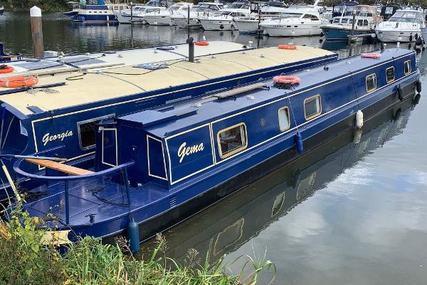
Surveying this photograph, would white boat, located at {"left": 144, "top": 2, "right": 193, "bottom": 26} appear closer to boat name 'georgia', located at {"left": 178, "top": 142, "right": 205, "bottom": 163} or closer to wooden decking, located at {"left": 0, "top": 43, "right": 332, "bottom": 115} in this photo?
wooden decking, located at {"left": 0, "top": 43, "right": 332, "bottom": 115}

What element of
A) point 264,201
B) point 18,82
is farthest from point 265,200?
point 18,82

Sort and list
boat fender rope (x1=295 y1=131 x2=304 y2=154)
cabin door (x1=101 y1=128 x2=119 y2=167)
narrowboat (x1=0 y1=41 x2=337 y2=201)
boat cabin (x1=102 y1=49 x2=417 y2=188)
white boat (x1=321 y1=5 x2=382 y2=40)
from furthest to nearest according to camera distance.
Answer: white boat (x1=321 y1=5 x2=382 y2=40)
boat fender rope (x1=295 y1=131 x2=304 y2=154)
cabin door (x1=101 y1=128 x2=119 y2=167)
narrowboat (x1=0 y1=41 x2=337 y2=201)
boat cabin (x1=102 y1=49 x2=417 y2=188)

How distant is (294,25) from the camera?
159 ft

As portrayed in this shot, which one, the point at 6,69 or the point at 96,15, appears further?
the point at 96,15

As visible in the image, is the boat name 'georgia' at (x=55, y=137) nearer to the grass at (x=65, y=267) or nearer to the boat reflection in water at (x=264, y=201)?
the boat reflection in water at (x=264, y=201)

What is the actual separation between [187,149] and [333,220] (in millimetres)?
3860

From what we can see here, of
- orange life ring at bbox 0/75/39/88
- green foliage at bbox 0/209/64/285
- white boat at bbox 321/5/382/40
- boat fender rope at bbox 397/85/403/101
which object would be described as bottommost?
boat fender rope at bbox 397/85/403/101

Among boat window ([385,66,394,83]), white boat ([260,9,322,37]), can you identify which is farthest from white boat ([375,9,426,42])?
boat window ([385,66,394,83])

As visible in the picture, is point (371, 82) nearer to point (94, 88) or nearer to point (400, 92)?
point (400, 92)

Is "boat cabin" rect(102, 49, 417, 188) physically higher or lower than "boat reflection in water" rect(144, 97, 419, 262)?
higher

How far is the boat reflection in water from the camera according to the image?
10219 mm

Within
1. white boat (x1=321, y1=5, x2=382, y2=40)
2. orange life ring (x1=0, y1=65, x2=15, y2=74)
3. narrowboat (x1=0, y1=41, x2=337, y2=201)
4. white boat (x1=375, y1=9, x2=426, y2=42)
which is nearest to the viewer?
narrowboat (x1=0, y1=41, x2=337, y2=201)

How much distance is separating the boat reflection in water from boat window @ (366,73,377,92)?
1.90 metres

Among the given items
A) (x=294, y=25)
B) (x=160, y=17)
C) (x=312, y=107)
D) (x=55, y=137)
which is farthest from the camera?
(x=160, y=17)
